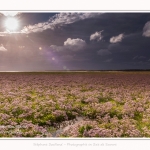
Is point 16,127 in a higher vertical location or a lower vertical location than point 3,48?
lower

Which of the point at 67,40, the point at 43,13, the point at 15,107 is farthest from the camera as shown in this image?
the point at 67,40

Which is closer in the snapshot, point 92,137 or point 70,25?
point 92,137

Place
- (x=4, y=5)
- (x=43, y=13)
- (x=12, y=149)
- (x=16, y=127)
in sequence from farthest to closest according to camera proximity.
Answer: (x=43, y=13)
(x=4, y=5)
(x=16, y=127)
(x=12, y=149)

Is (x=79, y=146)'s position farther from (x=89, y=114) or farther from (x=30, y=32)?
(x=30, y=32)

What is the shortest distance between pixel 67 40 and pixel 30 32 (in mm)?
2753

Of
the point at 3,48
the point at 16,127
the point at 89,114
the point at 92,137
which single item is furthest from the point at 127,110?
the point at 3,48

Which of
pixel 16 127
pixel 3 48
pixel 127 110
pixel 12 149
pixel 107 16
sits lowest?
pixel 12 149

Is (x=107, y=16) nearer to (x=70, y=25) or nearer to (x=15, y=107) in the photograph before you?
(x=70, y=25)

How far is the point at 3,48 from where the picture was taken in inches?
563

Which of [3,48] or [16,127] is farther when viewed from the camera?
[3,48]

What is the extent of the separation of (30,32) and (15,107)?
5400 mm

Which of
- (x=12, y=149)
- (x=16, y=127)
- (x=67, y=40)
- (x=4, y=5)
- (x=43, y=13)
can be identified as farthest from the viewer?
(x=67, y=40)

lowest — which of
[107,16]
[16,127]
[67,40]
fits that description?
[16,127]

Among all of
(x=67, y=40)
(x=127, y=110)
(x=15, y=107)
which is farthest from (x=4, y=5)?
(x=127, y=110)
